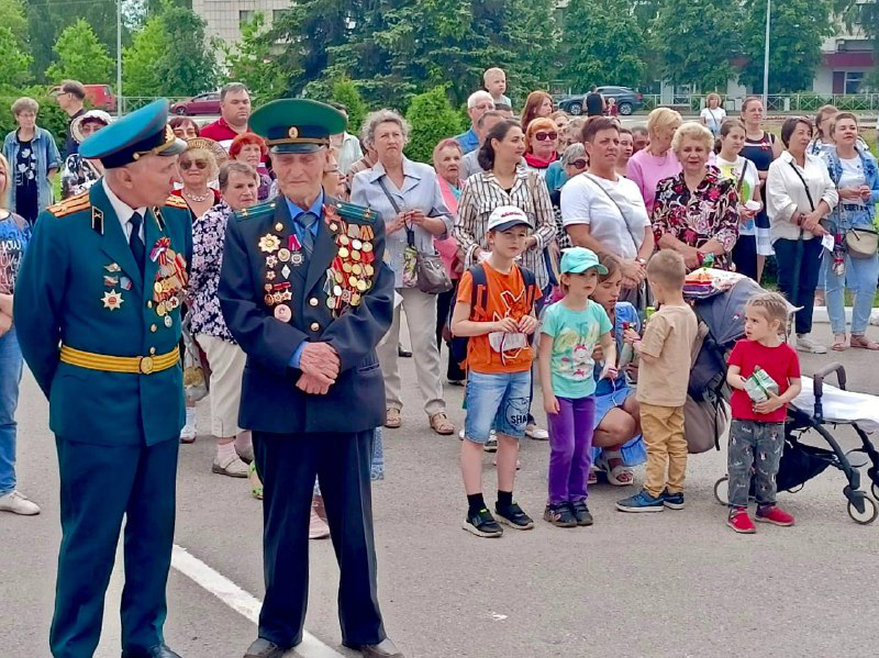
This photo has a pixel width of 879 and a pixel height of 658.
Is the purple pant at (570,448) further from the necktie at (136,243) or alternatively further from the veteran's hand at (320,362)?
the necktie at (136,243)

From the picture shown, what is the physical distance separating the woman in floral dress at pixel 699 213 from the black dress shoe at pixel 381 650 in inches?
197

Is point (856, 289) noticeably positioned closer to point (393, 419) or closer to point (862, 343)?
point (862, 343)

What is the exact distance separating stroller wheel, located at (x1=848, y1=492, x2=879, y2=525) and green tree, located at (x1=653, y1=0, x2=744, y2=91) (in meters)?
65.4

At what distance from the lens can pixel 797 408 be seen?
7.20 metres

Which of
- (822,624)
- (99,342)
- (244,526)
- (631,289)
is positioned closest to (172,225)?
(99,342)

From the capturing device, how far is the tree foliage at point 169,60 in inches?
2549

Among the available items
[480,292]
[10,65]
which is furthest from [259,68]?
[480,292]

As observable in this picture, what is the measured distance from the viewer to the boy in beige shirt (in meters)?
7.20

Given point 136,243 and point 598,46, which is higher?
point 598,46

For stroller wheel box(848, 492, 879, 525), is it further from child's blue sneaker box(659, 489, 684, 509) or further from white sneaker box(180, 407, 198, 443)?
white sneaker box(180, 407, 198, 443)

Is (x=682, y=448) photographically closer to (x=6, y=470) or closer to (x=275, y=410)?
(x=275, y=410)

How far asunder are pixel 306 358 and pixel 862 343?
7837mm

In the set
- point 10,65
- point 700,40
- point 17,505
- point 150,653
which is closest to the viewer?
point 150,653

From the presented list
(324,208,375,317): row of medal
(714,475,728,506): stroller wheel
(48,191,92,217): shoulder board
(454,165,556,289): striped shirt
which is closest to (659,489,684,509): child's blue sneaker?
(714,475,728,506): stroller wheel
